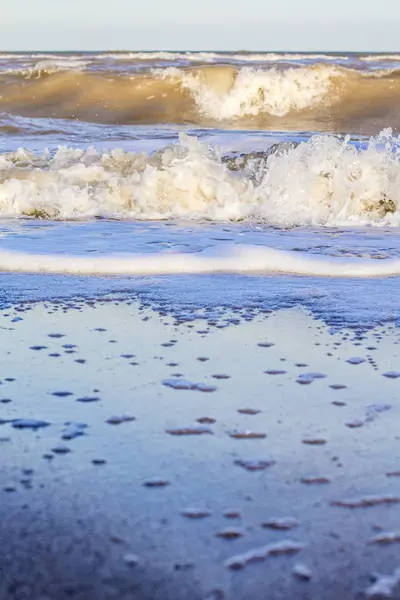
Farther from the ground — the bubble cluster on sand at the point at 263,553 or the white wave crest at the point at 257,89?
the white wave crest at the point at 257,89

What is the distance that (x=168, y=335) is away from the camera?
2.48m

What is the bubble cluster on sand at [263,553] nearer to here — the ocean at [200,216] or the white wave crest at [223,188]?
the ocean at [200,216]

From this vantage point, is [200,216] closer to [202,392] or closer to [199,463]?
[202,392]

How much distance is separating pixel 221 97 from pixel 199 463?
13114 millimetres

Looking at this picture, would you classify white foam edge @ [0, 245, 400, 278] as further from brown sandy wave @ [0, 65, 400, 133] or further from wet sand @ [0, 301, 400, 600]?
brown sandy wave @ [0, 65, 400, 133]

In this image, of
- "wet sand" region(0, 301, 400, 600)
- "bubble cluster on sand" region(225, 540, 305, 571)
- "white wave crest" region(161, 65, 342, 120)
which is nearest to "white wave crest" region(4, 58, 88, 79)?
"white wave crest" region(161, 65, 342, 120)

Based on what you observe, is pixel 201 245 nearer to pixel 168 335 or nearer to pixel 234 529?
pixel 168 335

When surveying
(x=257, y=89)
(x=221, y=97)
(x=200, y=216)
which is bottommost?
(x=200, y=216)

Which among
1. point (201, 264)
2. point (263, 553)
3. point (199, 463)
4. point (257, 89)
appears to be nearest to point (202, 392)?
point (199, 463)

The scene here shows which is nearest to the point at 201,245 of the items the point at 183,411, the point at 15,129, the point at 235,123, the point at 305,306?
the point at 305,306

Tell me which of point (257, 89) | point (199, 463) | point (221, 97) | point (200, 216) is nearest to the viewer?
point (199, 463)

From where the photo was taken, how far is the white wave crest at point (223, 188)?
17.0 feet

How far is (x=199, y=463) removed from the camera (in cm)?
164

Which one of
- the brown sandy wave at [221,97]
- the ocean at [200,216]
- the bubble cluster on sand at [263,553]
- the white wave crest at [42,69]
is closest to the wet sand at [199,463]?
the bubble cluster on sand at [263,553]
